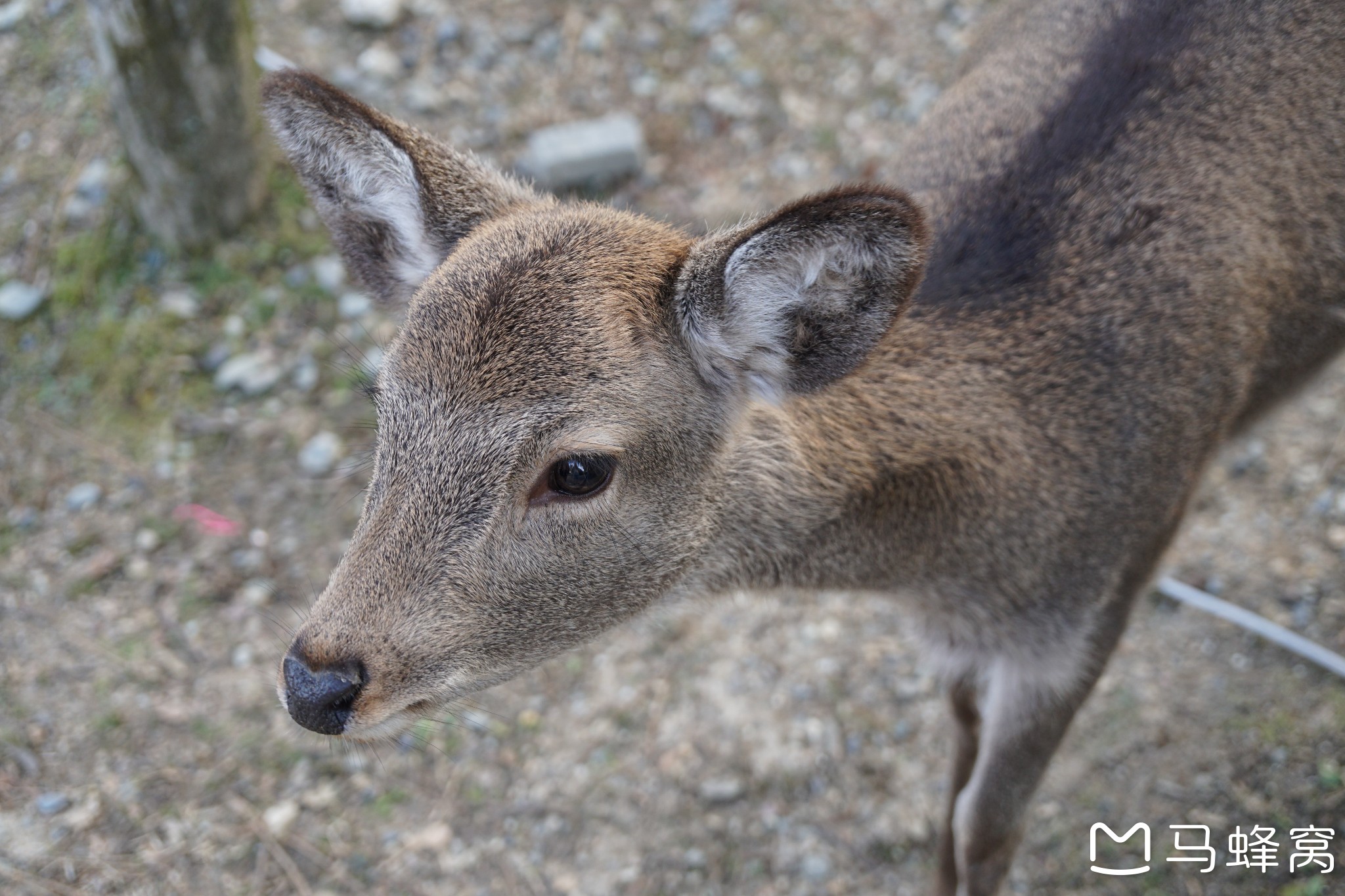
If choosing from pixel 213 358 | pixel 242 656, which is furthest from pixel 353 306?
pixel 242 656

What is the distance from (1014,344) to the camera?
313cm

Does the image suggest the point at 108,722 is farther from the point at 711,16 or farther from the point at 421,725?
the point at 711,16

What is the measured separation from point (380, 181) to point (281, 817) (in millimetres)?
2557

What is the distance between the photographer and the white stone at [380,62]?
6.26m

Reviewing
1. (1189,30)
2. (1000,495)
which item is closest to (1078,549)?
(1000,495)

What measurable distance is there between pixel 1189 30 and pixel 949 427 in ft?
4.83

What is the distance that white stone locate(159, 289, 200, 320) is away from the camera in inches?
216

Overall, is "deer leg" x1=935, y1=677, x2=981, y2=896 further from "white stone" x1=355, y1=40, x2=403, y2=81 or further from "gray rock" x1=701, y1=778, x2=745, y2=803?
"white stone" x1=355, y1=40, x2=403, y2=81

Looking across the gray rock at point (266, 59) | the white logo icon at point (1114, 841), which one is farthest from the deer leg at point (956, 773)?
the gray rock at point (266, 59)

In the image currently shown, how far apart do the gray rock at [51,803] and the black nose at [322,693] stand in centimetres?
232

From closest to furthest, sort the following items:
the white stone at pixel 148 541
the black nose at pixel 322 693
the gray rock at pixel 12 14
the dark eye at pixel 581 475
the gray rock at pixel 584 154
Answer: the black nose at pixel 322 693 → the dark eye at pixel 581 475 → the white stone at pixel 148 541 → the gray rock at pixel 584 154 → the gray rock at pixel 12 14

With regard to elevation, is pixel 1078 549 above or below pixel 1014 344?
below

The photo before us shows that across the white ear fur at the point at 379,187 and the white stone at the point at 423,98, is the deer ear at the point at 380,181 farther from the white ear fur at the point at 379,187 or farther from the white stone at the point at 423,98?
the white stone at the point at 423,98

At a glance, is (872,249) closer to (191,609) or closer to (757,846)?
(757,846)
